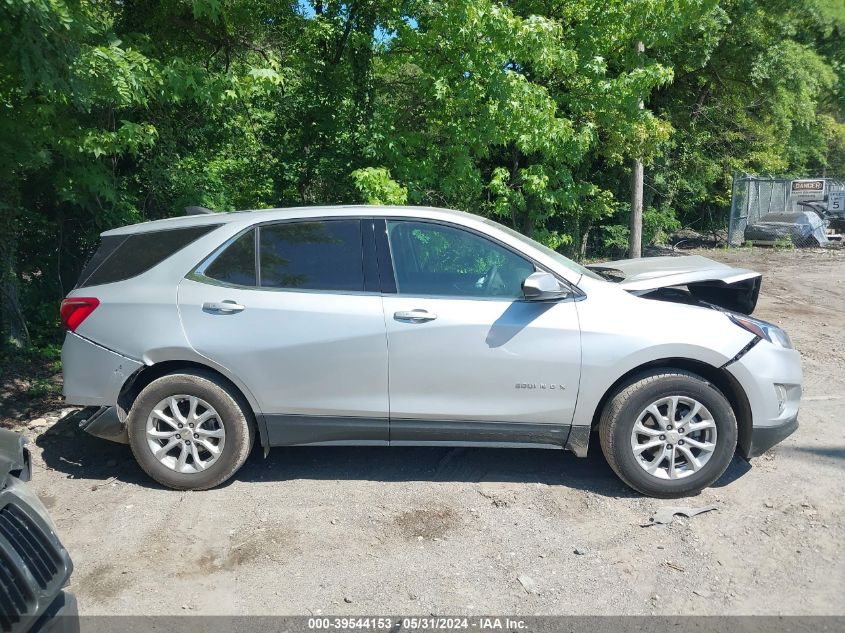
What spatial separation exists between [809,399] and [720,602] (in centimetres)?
357

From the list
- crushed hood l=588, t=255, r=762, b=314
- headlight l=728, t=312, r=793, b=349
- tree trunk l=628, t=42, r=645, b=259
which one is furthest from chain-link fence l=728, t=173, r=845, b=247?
headlight l=728, t=312, r=793, b=349

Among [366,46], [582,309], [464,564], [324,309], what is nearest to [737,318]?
[582,309]

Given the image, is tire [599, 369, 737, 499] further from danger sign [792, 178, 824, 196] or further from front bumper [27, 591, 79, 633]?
danger sign [792, 178, 824, 196]

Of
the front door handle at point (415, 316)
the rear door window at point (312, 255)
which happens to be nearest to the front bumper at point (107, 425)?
the rear door window at point (312, 255)

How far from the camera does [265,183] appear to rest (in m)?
9.75

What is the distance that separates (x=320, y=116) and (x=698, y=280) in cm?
608

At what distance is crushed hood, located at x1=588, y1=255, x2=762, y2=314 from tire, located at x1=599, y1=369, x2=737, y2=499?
0.65 metres

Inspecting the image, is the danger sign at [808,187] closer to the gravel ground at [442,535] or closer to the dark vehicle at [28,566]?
the gravel ground at [442,535]

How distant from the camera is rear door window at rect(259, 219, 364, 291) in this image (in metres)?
4.75

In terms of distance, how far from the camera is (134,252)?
5.01 m

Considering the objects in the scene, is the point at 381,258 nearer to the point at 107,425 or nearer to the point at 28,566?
the point at 107,425

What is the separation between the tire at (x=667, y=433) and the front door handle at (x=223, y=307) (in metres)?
2.44

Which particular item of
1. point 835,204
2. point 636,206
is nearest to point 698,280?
point 636,206

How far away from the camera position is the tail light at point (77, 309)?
488 cm
